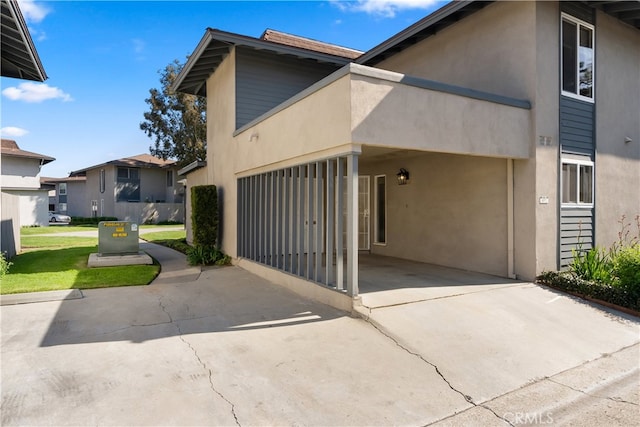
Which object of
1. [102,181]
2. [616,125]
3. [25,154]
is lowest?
[616,125]

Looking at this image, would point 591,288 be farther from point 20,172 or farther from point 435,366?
point 20,172

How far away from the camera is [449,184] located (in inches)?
364

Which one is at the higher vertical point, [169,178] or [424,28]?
[424,28]

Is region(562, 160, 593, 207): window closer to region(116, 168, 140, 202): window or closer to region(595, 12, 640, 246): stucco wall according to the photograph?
region(595, 12, 640, 246): stucco wall

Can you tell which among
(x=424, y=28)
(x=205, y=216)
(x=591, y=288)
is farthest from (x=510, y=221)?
(x=205, y=216)

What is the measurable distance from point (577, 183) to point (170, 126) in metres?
28.7

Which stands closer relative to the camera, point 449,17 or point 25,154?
point 449,17

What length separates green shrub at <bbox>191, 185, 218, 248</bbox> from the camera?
11.0 meters

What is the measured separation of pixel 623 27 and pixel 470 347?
9851mm

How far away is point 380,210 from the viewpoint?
38.3 ft

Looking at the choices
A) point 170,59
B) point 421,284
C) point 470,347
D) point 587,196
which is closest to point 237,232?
point 421,284

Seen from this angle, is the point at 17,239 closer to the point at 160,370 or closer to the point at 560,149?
the point at 160,370

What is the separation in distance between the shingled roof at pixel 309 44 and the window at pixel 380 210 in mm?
4909

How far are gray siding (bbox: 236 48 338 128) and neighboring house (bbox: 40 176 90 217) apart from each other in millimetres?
37667
